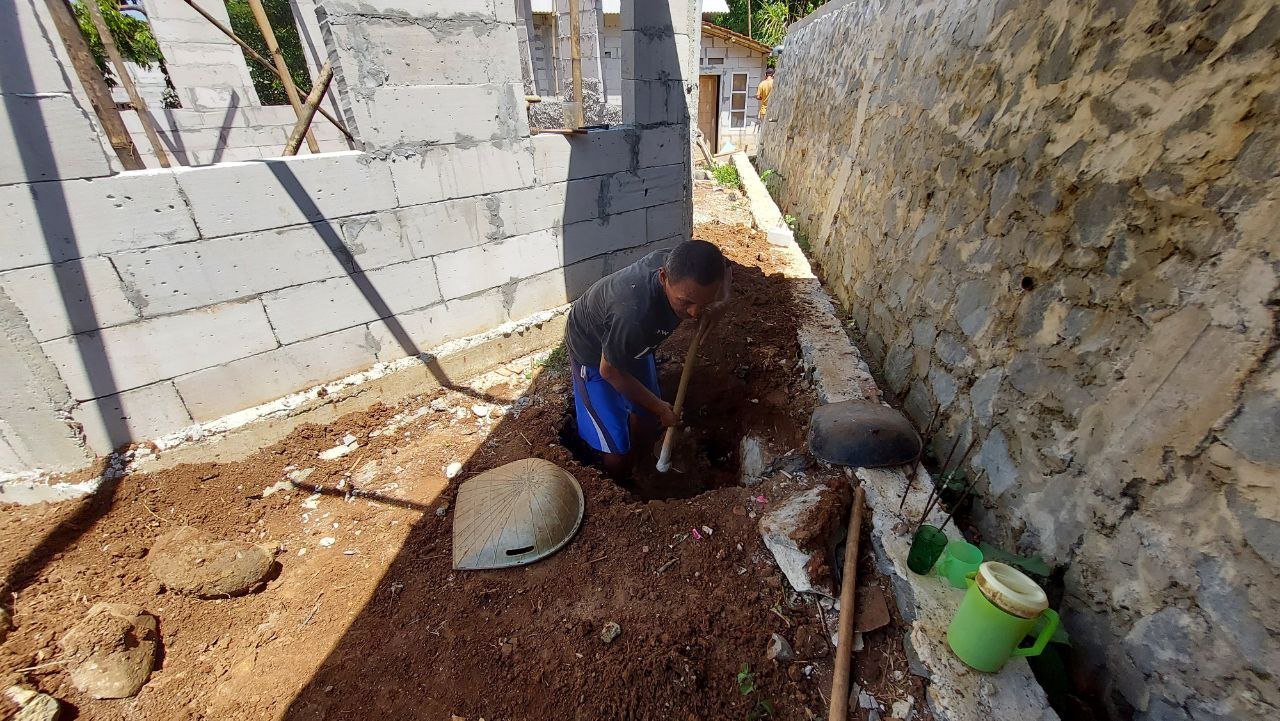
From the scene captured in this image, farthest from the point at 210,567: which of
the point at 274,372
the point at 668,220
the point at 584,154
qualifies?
the point at 668,220

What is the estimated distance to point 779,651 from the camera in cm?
186

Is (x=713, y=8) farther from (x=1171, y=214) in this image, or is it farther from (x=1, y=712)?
(x=1, y=712)

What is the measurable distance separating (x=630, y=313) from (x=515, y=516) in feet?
3.85

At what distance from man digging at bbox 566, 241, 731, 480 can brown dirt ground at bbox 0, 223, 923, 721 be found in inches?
16.2

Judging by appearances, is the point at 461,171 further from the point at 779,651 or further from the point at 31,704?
the point at 779,651

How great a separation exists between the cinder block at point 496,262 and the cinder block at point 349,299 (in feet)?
0.45

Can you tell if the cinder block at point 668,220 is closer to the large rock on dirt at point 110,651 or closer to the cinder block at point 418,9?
the cinder block at point 418,9

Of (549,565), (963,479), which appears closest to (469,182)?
(549,565)

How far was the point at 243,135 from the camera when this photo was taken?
784 centimetres

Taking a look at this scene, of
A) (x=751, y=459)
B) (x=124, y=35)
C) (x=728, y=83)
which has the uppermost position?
(x=124, y=35)

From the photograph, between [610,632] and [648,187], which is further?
[648,187]

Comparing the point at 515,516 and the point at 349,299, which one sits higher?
the point at 349,299

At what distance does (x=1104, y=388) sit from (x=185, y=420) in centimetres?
459

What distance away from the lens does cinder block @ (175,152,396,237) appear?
2.66 m
